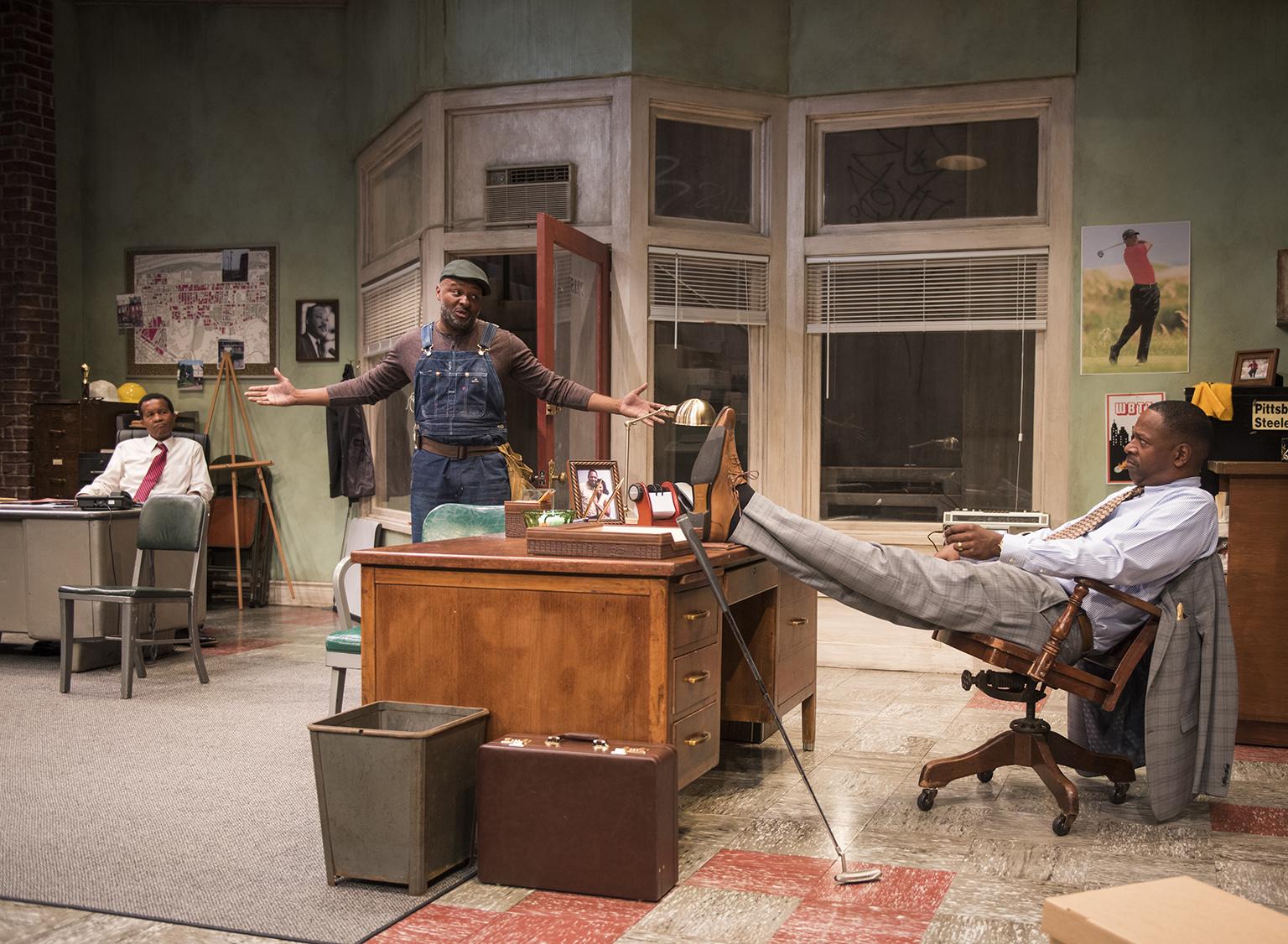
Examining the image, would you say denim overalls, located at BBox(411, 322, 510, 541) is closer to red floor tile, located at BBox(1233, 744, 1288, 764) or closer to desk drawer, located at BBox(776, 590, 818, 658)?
desk drawer, located at BBox(776, 590, 818, 658)

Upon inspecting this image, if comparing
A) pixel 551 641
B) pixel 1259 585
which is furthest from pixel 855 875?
pixel 1259 585

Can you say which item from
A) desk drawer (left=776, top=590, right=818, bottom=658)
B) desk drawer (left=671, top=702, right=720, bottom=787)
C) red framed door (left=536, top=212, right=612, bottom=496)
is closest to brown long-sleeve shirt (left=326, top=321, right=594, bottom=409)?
red framed door (left=536, top=212, right=612, bottom=496)

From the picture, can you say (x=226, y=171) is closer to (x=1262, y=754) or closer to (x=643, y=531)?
(x=643, y=531)

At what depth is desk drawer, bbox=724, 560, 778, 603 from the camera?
3.51 meters

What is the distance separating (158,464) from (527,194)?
2627 millimetres

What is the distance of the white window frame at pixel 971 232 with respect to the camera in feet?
21.9

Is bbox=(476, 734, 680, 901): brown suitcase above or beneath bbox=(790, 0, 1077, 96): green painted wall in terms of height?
beneath

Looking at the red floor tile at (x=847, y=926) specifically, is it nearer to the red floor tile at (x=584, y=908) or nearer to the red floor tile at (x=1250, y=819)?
the red floor tile at (x=584, y=908)

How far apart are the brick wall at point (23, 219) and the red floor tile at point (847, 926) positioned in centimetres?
767

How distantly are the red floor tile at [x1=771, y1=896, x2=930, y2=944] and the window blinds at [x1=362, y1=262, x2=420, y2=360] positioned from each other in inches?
208

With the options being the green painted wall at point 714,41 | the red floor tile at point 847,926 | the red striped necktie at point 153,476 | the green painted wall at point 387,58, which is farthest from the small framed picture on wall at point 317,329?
the red floor tile at point 847,926

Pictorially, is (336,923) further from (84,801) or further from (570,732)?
(84,801)

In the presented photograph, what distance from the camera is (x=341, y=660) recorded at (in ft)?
14.0

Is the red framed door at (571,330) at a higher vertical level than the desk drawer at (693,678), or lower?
higher
